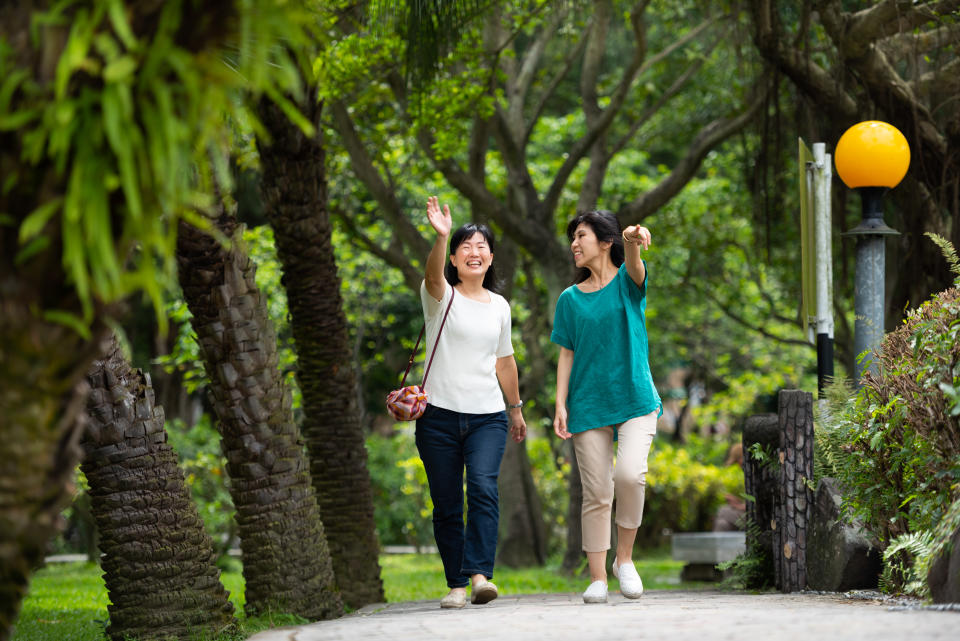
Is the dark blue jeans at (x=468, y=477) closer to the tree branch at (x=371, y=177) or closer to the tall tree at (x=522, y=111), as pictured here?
the tall tree at (x=522, y=111)

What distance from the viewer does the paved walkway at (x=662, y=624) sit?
3.49 m

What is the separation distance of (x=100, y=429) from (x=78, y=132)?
10.5 ft

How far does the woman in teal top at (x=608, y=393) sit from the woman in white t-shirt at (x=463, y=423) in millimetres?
445

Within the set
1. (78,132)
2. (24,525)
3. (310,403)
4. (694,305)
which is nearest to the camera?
(78,132)

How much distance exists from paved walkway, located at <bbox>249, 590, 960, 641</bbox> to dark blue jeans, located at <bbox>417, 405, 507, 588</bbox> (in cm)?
63

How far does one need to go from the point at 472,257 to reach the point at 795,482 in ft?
8.07

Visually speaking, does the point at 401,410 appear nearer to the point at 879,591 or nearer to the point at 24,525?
the point at 879,591

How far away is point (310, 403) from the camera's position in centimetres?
805

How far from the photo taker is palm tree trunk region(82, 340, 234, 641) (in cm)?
532

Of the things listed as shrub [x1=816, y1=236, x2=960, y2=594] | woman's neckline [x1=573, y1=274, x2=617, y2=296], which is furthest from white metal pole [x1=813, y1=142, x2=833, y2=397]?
woman's neckline [x1=573, y1=274, x2=617, y2=296]

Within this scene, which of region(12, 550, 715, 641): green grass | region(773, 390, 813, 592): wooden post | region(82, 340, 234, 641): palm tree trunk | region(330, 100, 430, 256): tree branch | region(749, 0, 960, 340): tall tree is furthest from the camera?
region(330, 100, 430, 256): tree branch

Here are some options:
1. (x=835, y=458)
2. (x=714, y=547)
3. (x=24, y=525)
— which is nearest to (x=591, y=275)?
(x=835, y=458)

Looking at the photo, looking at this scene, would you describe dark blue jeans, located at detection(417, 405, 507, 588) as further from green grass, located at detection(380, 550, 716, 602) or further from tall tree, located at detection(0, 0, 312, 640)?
green grass, located at detection(380, 550, 716, 602)

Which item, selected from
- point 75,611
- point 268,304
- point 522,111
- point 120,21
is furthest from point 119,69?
point 268,304
